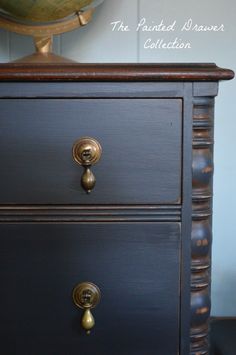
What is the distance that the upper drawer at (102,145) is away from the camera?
72cm

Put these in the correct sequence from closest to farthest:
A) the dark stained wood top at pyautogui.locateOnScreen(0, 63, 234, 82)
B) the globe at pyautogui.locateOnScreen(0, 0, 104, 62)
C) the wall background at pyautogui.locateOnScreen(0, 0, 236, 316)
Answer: the dark stained wood top at pyautogui.locateOnScreen(0, 63, 234, 82)
the globe at pyautogui.locateOnScreen(0, 0, 104, 62)
the wall background at pyautogui.locateOnScreen(0, 0, 236, 316)

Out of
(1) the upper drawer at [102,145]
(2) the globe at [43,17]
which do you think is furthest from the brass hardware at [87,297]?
(2) the globe at [43,17]

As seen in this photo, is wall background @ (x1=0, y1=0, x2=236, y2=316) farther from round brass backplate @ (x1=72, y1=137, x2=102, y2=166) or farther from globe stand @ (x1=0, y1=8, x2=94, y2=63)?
round brass backplate @ (x1=72, y1=137, x2=102, y2=166)

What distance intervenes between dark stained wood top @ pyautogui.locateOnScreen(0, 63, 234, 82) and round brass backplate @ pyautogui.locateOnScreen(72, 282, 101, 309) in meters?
0.31

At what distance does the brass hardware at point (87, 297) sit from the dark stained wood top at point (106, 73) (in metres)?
0.31

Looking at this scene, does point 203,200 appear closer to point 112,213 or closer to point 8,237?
point 112,213

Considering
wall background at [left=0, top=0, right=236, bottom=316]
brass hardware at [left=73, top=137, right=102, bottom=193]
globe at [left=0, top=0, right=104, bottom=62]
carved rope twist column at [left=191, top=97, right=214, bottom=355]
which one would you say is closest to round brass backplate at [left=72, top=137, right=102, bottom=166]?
brass hardware at [left=73, top=137, right=102, bottom=193]

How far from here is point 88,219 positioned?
0.74 meters

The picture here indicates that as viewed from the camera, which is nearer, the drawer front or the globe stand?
the drawer front

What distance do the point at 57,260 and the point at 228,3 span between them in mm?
811

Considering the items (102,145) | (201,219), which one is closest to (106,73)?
(102,145)

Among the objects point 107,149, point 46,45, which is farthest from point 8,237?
point 46,45

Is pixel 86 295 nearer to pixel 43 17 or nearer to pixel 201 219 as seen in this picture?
pixel 201 219

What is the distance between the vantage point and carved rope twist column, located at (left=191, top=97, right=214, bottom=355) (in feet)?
2.41
